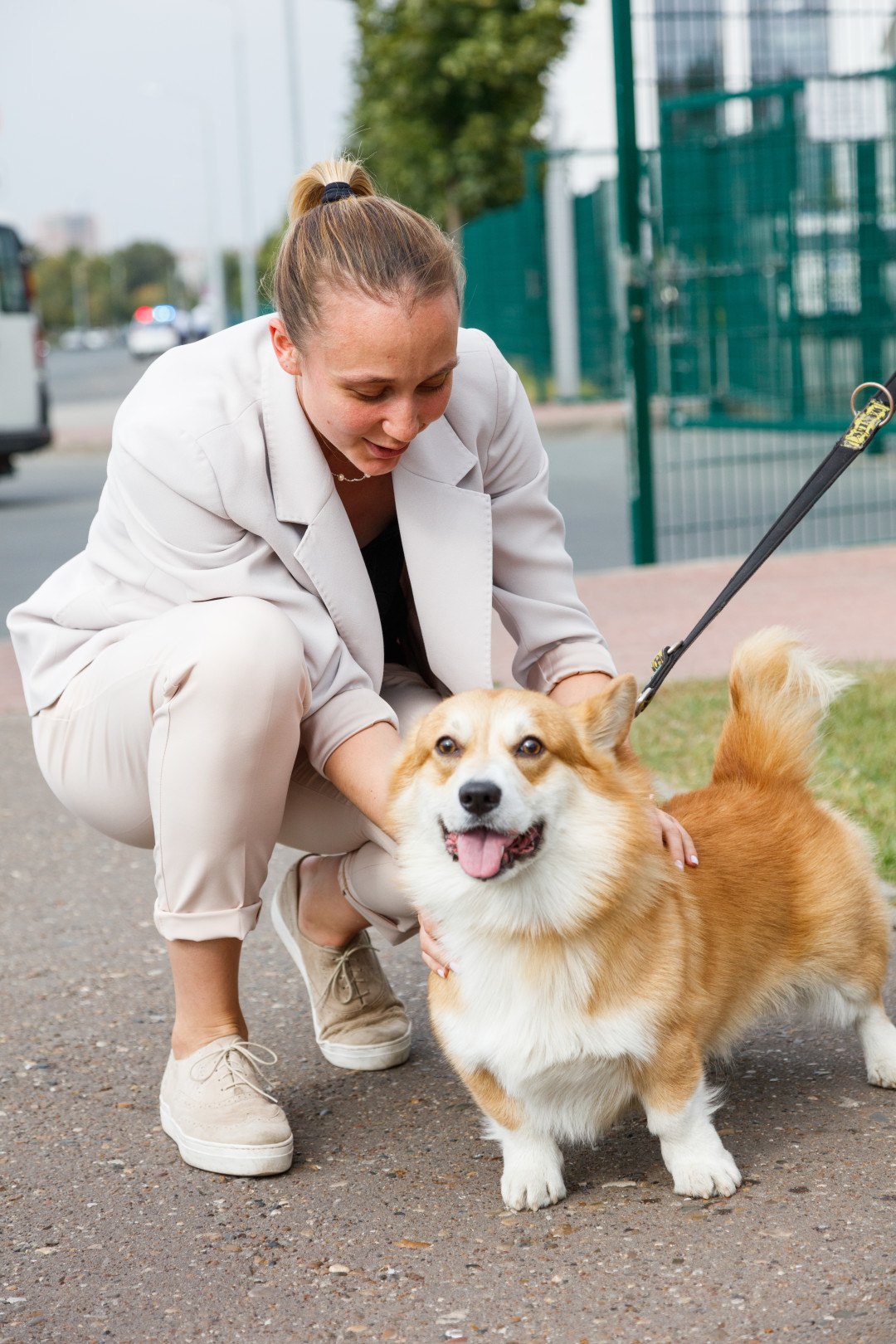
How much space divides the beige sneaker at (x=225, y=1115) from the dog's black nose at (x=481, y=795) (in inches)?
30.3

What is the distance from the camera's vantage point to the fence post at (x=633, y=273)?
7.20 m

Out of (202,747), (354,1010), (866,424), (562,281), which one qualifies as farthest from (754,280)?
(562,281)

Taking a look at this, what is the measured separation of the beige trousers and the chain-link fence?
214 inches

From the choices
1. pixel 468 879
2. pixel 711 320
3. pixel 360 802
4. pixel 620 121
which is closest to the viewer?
pixel 468 879

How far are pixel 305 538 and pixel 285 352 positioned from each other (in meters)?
0.34

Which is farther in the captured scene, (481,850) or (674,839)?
(674,839)

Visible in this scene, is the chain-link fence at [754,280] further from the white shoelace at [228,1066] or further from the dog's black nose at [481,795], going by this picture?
the dog's black nose at [481,795]

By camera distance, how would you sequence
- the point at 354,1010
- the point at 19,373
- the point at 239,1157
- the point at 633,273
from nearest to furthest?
1. the point at 239,1157
2. the point at 354,1010
3. the point at 633,273
4. the point at 19,373

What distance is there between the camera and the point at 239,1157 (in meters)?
2.48

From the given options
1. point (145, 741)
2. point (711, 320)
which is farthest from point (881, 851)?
point (711, 320)

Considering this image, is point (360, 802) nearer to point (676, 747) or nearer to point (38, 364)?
point (676, 747)

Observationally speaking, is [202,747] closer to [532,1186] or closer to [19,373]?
[532,1186]

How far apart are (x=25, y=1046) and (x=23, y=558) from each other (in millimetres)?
7657

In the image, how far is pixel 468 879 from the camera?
2260 millimetres
